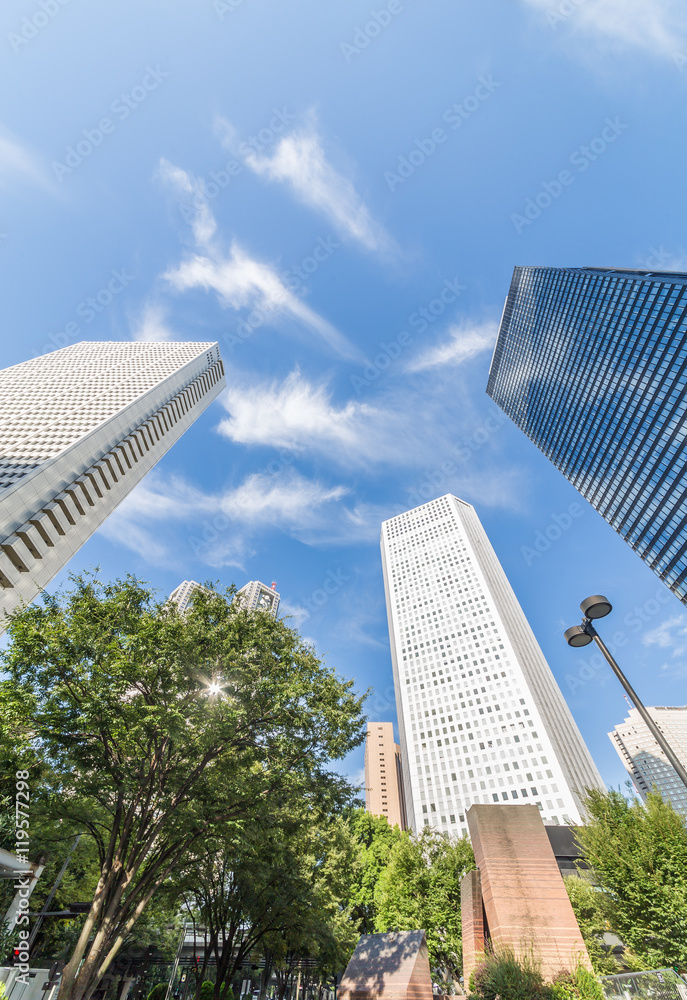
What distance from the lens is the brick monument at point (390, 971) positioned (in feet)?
53.1

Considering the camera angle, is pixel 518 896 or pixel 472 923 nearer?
pixel 518 896

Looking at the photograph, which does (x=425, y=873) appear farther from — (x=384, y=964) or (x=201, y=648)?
(x=201, y=648)

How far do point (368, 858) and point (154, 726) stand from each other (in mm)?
34322

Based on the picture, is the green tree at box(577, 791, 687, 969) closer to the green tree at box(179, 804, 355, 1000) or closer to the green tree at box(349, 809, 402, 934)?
the green tree at box(179, 804, 355, 1000)

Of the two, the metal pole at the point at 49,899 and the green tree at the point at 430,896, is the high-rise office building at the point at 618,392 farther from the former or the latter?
the metal pole at the point at 49,899

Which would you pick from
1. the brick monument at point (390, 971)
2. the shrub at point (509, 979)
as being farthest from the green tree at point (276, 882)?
the shrub at point (509, 979)

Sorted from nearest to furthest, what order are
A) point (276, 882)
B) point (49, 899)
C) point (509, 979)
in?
point (509, 979), point (276, 882), point (49, 899)

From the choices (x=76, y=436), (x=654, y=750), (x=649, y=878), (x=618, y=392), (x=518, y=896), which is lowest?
(x=518, y=896)

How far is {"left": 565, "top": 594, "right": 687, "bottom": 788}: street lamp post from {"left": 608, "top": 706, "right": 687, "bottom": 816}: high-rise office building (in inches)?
8510

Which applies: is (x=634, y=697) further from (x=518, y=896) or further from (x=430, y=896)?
(x=430, y=896)

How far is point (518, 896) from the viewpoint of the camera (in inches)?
610

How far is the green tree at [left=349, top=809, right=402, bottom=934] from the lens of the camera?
34.2 metres

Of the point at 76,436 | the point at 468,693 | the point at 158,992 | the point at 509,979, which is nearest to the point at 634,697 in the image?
the point at 509,979

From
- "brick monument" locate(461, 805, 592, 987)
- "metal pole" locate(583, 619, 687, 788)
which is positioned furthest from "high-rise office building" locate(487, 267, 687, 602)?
"metal pole" locate(583, 619, 687, 788)
